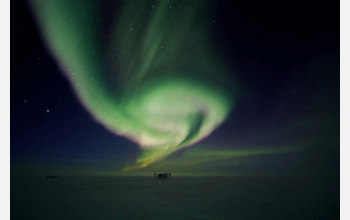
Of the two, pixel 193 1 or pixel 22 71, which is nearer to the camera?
pixel 22 71

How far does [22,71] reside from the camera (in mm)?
4977

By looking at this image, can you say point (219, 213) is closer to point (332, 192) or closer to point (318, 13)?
point (332, 192)

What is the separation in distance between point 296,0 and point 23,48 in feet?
22.2

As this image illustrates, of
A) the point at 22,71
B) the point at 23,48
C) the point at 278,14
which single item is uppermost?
the point at 278,14

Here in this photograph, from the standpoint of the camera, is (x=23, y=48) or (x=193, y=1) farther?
(x=193, y=1)

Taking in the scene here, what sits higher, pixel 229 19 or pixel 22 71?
pixel 229 19

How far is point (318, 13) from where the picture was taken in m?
5.20

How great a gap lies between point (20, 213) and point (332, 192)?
30.0 ft

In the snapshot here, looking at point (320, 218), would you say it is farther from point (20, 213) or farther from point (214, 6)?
point (20, 213)

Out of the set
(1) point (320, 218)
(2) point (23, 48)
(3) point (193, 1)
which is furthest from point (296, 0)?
(2) point (23, 48)

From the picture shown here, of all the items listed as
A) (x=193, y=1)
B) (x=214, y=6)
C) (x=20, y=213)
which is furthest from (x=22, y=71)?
(x=214, y=6)
